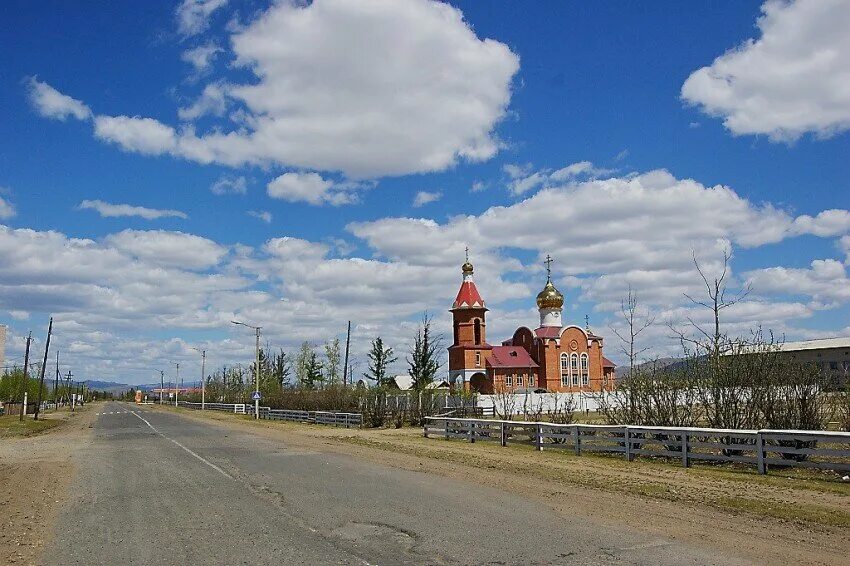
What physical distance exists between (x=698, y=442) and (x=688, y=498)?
573cm

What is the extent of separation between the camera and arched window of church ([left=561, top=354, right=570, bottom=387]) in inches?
3253

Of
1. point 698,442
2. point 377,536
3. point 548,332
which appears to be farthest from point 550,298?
point 377,536

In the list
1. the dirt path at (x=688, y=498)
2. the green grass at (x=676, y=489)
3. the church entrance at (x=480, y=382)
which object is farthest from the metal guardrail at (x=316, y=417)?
the dirt path at (x=688, y=498)

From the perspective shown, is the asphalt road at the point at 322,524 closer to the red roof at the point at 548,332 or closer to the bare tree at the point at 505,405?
the bare tree at the point at 505,405

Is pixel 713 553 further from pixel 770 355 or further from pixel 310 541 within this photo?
pixel 770 355

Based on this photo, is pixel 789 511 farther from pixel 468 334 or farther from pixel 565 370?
pixel 565 370

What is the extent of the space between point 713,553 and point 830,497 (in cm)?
591

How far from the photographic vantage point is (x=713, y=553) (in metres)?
8.84

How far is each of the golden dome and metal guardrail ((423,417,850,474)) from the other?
55.8 metres

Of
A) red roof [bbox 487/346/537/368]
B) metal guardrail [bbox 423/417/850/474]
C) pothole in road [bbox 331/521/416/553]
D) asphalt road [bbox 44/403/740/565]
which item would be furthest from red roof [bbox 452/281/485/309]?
pothole in road [bbox 331/521/416/553]

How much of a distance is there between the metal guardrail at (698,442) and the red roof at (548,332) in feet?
179

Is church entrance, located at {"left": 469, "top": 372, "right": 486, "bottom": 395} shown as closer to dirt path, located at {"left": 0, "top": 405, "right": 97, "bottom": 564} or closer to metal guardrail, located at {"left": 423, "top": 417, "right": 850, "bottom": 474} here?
metal guardrail, located at {"left": 423, "top": 417, "right": 850, "bottom": 474}

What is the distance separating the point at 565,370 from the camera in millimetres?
82875

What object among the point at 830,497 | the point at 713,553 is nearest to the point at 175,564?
the point at 713,553
